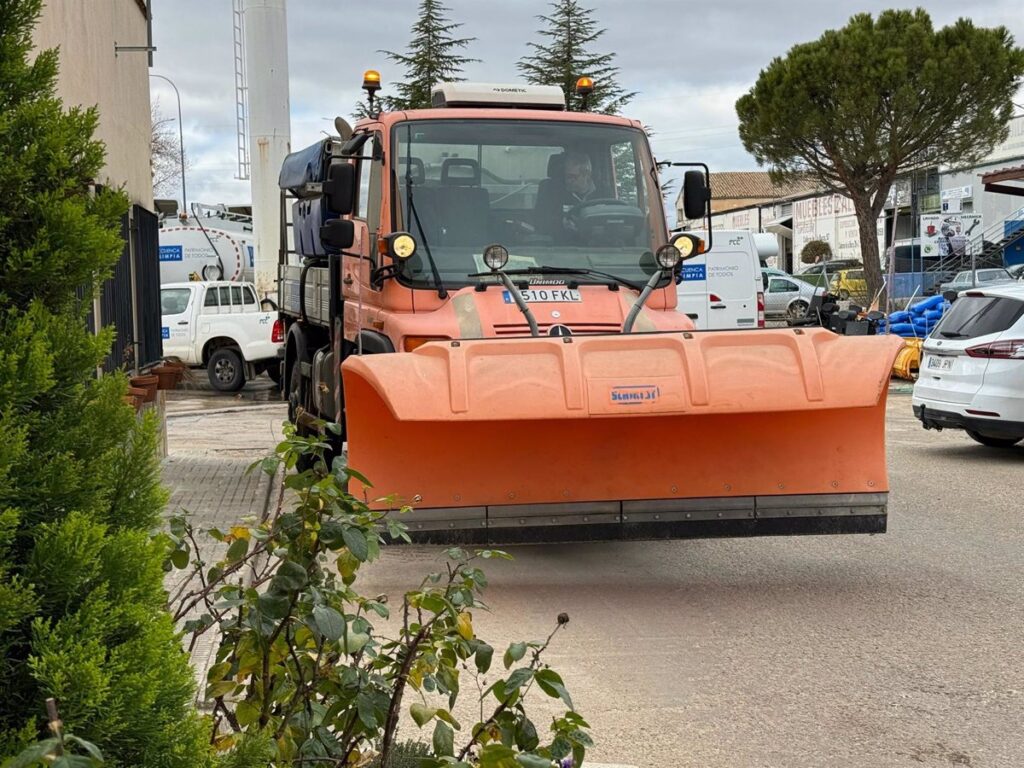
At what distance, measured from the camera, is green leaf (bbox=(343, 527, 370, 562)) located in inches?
125

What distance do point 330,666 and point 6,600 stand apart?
1257 millimetres

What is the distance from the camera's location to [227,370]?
965 inches

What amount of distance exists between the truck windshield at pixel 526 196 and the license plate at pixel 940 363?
5.56 m

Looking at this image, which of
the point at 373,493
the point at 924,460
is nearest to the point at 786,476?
the point at 373,493

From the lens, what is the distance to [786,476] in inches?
291

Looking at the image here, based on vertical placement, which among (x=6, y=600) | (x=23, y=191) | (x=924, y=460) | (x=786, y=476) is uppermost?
(x=23, y=191)

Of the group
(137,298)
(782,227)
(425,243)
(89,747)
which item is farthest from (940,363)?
(782,227)

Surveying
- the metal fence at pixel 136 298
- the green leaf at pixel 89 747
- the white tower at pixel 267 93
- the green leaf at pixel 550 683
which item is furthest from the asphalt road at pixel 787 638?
the white tower at pixel 267 93

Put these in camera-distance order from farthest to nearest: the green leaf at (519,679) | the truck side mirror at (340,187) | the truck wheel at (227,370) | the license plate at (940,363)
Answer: the truck wheel at (227,370), the license plate at (940,363), the truck side mirror at (340,187), the green leaf at (519,679)

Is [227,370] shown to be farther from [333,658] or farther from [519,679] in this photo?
[519,679]

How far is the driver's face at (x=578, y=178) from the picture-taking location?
9.42 metres

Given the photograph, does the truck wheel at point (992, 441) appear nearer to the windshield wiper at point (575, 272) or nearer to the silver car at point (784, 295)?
the windshield wiper at point (575, 272)

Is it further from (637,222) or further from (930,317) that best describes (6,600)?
(930,317)

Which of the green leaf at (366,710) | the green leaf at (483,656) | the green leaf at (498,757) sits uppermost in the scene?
the green leaf at (483,656)
